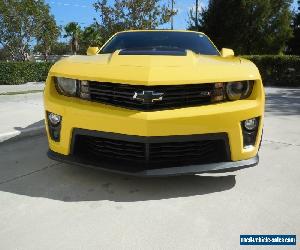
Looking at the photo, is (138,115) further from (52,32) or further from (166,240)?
(52,32)

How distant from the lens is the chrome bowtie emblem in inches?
108

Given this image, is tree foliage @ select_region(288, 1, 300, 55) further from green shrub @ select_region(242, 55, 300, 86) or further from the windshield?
the windshield

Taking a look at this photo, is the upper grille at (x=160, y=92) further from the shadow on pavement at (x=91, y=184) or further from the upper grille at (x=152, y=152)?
the shadow on pavement at (x=91, y=184)

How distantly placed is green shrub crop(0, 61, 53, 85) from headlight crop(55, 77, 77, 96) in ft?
42.0

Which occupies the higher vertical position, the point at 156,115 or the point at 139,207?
the point at 156,115

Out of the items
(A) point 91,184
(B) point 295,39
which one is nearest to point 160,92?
(A) point 91,184

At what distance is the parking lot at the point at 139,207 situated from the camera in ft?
7.51

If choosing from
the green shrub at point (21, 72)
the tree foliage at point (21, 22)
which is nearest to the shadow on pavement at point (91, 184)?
the green shrub at point (21, 72)

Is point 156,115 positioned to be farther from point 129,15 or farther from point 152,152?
point 129,15

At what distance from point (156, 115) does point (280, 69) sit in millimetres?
14552

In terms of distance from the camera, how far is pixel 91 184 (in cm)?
313

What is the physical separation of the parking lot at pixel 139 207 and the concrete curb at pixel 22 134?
71 centimetres

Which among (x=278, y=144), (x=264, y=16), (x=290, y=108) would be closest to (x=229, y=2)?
(x=264, y=16)

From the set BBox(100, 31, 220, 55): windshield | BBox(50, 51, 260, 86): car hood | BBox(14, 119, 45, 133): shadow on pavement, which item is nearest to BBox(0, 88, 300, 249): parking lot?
BBox(50, 51, 260, 86): car hood
